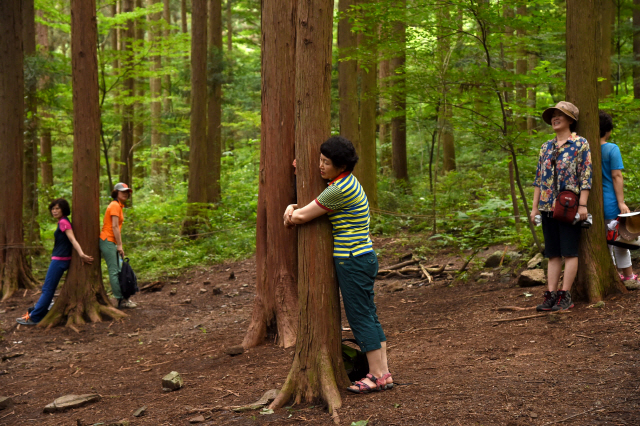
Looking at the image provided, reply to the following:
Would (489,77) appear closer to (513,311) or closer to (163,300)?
(513,311)

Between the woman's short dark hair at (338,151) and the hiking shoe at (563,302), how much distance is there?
10.3ft

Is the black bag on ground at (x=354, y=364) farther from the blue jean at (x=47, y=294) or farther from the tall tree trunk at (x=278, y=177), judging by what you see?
the blue jean at (x=47, y=294)

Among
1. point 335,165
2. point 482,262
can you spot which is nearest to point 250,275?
point 482,262

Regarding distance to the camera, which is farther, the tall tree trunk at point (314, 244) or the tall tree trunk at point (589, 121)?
the tall tree trunk at point (589, 121)

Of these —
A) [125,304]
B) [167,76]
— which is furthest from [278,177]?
[167,76]

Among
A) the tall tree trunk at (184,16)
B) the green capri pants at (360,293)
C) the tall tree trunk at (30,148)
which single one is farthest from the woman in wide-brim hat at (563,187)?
the tall tree trunk at (184,16)

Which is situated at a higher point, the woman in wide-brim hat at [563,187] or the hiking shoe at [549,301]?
the woman in wide-brim hat at [563,187]

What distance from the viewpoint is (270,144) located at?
18.9 feet

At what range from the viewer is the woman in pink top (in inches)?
317

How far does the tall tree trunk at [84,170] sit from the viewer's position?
320 inches

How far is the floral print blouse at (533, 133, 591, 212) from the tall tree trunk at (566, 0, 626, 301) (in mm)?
312

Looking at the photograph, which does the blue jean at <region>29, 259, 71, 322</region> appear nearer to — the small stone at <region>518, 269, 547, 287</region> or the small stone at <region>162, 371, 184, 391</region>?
the small stone at <region>162, 371, 184, 391</region>

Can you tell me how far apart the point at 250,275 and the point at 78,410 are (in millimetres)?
6733

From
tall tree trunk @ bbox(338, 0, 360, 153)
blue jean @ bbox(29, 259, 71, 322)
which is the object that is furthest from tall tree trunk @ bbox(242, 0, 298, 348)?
tall tree trunk @ bbox(338, 0, 360, 153)
